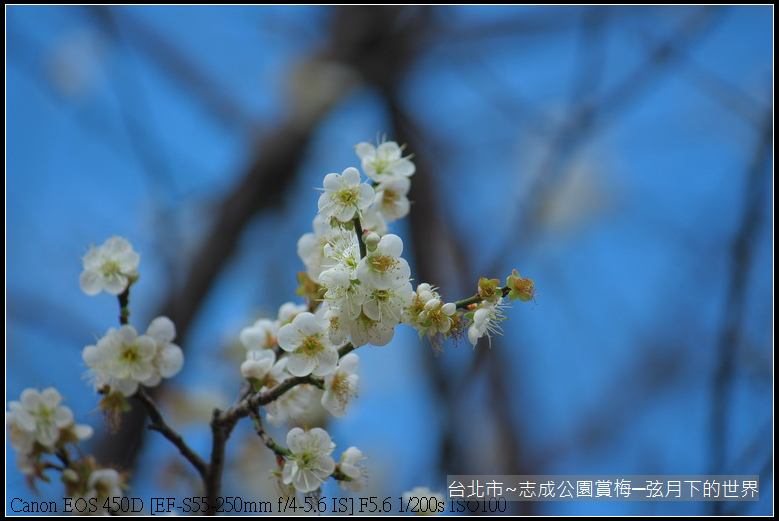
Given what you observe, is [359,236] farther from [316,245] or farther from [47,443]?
[47,443]

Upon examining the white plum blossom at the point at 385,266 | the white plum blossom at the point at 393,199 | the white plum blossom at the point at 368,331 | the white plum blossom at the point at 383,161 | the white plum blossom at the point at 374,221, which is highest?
the white plum blossom at the point at 383,161

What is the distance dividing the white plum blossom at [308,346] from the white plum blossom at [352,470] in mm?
180

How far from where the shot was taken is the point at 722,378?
1428 millimetres

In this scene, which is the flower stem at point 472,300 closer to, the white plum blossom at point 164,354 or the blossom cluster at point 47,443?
the white plum blossom at point 164,354

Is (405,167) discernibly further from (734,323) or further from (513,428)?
(513,428)

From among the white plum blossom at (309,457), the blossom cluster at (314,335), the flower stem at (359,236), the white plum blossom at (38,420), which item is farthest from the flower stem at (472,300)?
the white plum blossom at (38,420)

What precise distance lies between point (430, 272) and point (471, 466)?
0.85 m

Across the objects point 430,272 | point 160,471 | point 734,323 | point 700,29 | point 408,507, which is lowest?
point 408,507

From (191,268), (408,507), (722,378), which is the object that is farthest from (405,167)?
(191,268)

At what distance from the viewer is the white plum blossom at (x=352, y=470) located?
1.01m

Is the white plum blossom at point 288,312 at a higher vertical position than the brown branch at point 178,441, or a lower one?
higher

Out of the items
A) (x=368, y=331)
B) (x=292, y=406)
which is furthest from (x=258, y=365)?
(x=368, y=331)

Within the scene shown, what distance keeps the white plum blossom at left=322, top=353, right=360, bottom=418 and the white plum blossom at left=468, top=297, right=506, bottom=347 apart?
0.66 ft

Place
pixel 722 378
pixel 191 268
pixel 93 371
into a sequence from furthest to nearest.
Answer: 1. pixel 191 268
2. pixel 722 378
3. pixel 93 371
